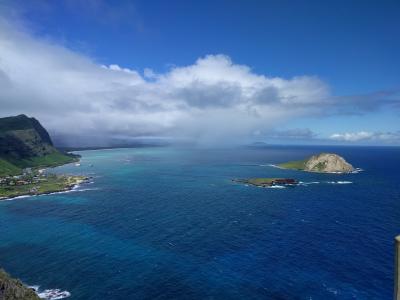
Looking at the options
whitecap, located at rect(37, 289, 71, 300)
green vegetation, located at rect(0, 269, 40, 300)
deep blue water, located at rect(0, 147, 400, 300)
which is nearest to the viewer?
green vegetation, located at rect(0, 269, 40, 300)

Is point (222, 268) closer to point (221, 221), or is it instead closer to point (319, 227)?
point (221, 221)

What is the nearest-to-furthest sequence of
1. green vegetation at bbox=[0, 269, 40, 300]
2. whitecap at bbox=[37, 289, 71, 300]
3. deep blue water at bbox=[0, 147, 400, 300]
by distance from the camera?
green vegetation at bbox=[0, 269, 40, 300] < whitecap at bbox=[37, 289, 71, 300] < deep blue water at bbox=[0, 147, 400, 300]

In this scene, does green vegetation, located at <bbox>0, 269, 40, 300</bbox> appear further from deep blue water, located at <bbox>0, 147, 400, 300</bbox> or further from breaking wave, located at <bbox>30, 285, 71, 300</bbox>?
deep blue water, located at <bbox>0, 147, 400, 300</bbox>

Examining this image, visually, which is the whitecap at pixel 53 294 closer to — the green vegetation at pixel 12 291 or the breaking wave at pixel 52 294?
the breaking wave at pixel 52 294

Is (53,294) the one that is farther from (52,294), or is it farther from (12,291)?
(12,291)

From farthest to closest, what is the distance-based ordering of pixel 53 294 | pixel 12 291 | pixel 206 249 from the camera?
1. pixel 206 249
2. pixel 53 294
3. pixel 12 291

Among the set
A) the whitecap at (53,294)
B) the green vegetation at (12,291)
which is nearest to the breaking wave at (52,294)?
the whitecap at (53,294)

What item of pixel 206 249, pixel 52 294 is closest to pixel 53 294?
pixel 52 294

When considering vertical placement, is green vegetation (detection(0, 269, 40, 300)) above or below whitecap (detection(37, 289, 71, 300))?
above

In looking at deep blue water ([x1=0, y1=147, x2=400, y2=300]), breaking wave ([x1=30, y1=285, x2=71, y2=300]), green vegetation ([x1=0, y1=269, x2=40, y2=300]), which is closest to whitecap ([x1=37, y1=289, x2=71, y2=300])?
breaking wave ([x1=30, y1=285, x2=71, y2=300])
